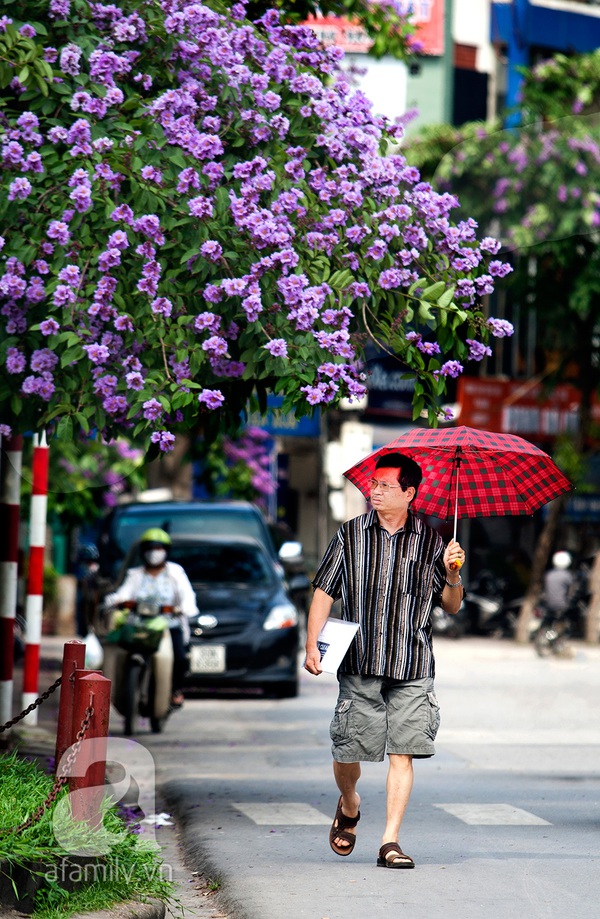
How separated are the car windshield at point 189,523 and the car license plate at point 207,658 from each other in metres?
1.83

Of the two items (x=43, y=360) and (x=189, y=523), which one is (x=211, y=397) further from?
(x=189, y=523)

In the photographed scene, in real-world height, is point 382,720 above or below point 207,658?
above

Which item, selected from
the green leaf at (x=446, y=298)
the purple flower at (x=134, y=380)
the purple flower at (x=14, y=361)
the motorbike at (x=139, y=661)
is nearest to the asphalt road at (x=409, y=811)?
the motorbike at (x=139, y=661)

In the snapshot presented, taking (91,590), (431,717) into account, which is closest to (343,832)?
(431,717)

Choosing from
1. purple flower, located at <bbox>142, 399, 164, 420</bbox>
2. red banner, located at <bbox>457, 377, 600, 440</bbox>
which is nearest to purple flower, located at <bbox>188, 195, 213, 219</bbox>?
purple flower, located at <bbox>142, 399, 164, 420</bbox>

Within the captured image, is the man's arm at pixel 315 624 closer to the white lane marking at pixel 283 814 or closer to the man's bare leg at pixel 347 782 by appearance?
the man's bare leg at pixel 347 782

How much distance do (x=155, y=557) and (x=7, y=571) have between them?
5.29ft

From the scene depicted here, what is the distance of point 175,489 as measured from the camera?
25.7 m

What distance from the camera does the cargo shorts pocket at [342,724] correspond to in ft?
22.0

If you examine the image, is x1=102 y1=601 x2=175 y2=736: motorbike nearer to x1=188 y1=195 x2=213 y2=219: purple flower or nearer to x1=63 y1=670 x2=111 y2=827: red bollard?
x1=188 y1=195 x2=213 y2=219: purple flower

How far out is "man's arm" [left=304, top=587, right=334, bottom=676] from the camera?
21.6 ft

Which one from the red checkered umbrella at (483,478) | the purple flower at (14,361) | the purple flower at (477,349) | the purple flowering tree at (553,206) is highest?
the purple flowering tree at (553,206)

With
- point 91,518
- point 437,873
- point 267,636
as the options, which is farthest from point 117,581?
point 437,873

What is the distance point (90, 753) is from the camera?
6.04 metres
